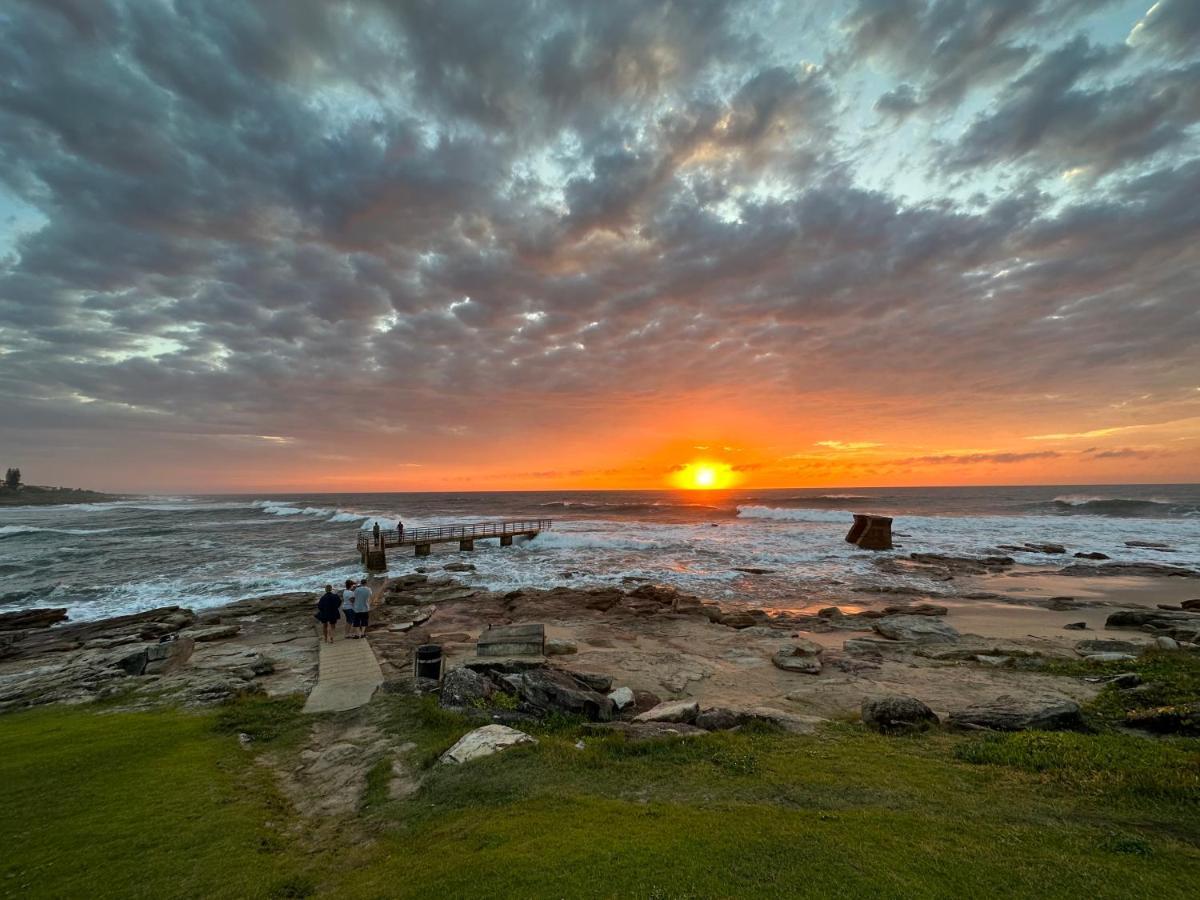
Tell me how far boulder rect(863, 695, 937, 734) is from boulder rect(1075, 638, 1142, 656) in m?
9.60

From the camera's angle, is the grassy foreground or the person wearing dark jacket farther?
the person wearing dark jacket

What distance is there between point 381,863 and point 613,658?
10.2 metres

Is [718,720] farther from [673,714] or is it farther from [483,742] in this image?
[483,742]

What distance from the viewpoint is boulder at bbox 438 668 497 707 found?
9.40m

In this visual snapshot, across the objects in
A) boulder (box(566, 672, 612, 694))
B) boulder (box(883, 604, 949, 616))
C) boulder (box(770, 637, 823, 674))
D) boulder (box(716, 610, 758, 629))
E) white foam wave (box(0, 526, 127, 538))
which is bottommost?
boulder (box(716, 610, 758, 629))

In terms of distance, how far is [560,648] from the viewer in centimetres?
1577

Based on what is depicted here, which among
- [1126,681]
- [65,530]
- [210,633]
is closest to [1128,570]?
[1126,681]

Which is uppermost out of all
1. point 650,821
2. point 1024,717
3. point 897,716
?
point 650,821

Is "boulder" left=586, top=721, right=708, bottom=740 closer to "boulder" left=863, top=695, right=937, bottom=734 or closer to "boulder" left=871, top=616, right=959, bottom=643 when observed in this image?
"boulder" left=863, top=695, right=937, bottom=734

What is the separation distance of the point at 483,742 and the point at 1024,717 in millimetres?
8412

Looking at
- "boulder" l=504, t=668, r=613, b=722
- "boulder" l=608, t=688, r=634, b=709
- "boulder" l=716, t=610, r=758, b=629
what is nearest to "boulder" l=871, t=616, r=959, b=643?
"boulder" l=716, t=610, r=758, b=629

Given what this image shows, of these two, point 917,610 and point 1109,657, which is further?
point 917,610

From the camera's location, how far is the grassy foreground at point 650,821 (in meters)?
4.14

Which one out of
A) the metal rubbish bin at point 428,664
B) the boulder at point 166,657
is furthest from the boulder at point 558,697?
the boulder at point 166,657
